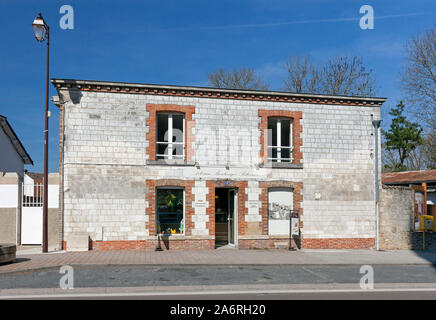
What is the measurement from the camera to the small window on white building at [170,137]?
16469mm

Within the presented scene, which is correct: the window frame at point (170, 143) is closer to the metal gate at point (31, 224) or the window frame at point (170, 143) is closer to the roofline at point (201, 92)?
the roofline at point (201, 92)

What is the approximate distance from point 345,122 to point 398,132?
2457 centimetres

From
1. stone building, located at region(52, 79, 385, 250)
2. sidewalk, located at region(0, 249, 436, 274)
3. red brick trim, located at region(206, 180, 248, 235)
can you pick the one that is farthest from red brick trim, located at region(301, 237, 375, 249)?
red brick trim, located at region(206, 180, 248, 235)

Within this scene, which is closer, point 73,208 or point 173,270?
point 173,270

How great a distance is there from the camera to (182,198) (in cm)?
1639

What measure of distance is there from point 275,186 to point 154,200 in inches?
194

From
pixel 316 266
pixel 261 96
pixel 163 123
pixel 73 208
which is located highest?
pixel 261 96

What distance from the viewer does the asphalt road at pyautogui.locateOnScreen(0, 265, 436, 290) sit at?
10000 mm

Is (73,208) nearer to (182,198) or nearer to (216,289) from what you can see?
(182,198)

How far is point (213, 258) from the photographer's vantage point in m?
13.9

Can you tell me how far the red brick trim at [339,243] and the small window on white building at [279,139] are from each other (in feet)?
11.6

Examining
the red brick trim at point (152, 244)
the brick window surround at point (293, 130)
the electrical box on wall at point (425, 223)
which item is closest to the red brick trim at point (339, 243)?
the electrical box on wall at point (425, 223)

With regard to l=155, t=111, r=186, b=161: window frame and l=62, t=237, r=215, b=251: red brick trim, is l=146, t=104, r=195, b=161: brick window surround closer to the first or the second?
l=155, t=111, r=186, b=161: window frame

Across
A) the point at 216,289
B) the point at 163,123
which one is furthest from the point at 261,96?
the point at 216,289
